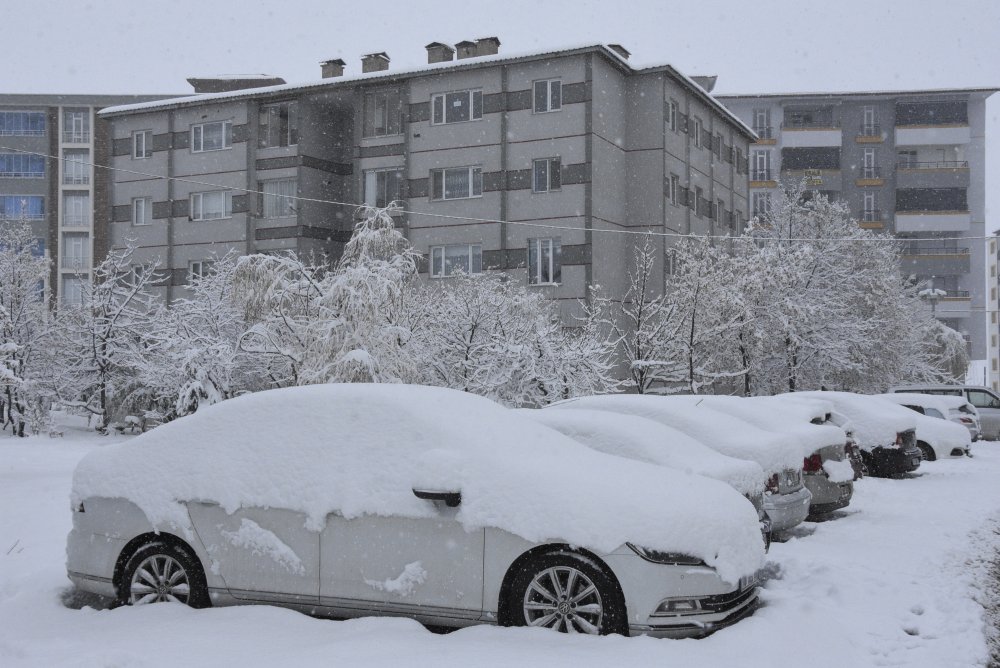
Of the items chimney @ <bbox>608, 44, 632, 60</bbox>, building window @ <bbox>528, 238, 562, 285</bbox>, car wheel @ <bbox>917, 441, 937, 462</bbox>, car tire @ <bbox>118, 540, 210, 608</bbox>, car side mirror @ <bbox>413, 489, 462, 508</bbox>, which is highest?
chimney @ <bbox>608, 44, 632, 60</bbox>

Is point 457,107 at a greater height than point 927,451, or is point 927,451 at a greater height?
point 457,107

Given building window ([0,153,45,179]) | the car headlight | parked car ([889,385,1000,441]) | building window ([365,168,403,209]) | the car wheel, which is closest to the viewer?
the car headlight

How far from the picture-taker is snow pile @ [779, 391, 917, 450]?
48.4ft

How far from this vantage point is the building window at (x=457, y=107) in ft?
118

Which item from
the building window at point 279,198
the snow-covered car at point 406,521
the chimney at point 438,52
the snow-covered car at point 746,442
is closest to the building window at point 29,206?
the building window at point 279,198

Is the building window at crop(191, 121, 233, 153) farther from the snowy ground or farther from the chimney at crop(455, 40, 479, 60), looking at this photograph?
the snowy ground

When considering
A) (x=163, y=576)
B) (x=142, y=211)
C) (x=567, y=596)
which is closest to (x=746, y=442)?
(x=567, y=596)

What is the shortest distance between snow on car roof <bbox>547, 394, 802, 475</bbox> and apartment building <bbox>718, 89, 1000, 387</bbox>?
58.6 m

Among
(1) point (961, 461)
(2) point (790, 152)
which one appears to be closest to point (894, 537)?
(1) point (961, 461)

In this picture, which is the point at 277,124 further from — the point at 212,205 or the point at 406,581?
the point at 406,581

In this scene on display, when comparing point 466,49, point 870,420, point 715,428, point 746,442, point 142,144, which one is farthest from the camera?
point 142,144

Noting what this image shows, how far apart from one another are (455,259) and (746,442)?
27.8 metres

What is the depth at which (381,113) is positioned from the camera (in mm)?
38531

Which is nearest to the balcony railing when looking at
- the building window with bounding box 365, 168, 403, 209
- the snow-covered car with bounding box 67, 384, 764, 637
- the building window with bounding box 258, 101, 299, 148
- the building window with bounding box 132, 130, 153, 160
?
the building window with bounding box 365, 168, 403, 209
